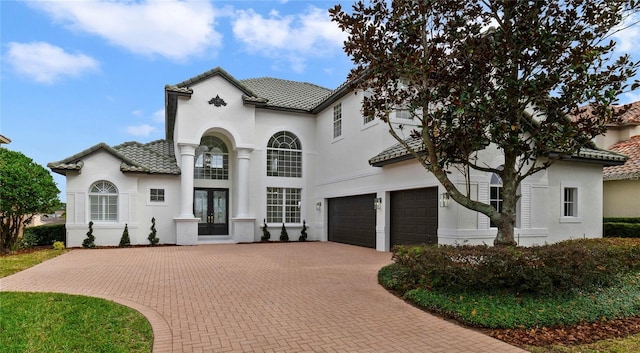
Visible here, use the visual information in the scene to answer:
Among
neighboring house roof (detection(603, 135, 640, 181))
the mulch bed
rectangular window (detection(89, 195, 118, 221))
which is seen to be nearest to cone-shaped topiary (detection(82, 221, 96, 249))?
rectangular window (detection(89, 195, 118, 221))

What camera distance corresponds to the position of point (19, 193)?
47.8 ft

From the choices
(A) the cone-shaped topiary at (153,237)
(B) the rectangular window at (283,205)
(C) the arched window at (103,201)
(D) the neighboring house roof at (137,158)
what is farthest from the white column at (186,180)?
(B) the rectangular window at (283,205)

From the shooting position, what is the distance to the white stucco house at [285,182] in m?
12.8

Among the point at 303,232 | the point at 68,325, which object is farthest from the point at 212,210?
the point at 68,325

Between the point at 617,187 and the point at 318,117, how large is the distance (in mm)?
14271

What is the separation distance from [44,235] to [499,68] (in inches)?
759

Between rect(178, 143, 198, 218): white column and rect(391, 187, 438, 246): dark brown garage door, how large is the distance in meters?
9.55

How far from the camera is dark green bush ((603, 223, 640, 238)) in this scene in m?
14.6

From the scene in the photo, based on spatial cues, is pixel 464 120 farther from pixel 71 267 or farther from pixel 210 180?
pixel 210 180

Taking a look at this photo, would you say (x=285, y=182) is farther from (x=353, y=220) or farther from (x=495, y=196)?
(x=495, y=196)

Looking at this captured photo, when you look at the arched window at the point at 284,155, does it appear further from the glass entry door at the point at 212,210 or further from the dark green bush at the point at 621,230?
the dark green bush at the point at 621,230

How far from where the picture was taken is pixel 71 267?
11031 millimetres

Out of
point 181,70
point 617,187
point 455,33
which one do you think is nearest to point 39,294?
point 455,33

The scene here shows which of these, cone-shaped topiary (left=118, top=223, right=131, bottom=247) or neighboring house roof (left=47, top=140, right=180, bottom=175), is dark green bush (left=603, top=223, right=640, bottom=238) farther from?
cone-shaped topiary (left=118, top=223, right=131, bottom=247)
